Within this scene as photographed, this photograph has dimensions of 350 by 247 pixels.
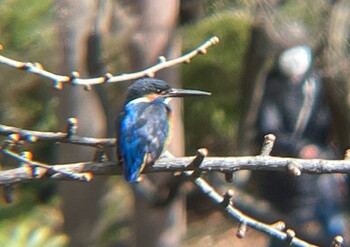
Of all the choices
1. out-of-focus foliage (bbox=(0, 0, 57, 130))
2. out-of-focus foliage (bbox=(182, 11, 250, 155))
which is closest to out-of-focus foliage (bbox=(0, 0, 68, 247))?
out-of-focus foliage (bbox=(0, 0, 57, 130))

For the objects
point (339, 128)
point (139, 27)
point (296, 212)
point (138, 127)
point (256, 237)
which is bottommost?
point (256, 237)

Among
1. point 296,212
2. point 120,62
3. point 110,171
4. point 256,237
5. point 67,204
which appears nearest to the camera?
point 110,171

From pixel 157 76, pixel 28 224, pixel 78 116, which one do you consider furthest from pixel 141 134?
pixel 78 116

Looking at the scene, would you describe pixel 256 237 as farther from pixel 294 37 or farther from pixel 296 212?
pixel 294 37

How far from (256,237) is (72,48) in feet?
11.6

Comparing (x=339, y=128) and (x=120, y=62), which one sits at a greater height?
(x=120, y=62)

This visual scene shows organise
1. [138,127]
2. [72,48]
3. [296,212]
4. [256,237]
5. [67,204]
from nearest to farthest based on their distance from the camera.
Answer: [138,127], [72,48], [67,204], [296,212], [256,237]

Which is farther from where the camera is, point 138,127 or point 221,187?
point 221,187

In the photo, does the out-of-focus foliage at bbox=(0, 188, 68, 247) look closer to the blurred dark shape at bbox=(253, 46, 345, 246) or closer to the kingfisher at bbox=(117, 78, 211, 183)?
the kingfisher at bbox=(117, 78, 211, 183)

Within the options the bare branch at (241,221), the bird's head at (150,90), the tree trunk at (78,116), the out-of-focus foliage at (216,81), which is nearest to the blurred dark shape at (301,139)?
the tree trunk at (78,116)

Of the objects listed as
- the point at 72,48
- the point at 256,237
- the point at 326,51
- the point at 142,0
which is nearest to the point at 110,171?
the point at 142,0

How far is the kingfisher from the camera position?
241 cm

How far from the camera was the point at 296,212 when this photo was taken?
5516 millimetres

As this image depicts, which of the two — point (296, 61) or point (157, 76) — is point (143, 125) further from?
point (296, 61)
